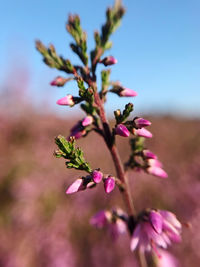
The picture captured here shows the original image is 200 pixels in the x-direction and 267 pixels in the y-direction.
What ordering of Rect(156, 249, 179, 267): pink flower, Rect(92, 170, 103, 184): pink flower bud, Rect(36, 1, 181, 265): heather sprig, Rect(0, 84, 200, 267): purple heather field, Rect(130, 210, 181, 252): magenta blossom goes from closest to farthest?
Rect(92, 170, 103, 184): pink flower bud < Rect(36, 1, 181, 265): heather sprig < Rect(130, 210, 181, 252): magenta blossom < Rect(156, 249, 179, 267): pink flower < Rect(0, 84, 200, 267): purple heather field

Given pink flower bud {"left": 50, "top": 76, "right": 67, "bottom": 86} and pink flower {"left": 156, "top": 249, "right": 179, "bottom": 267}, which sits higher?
pink flower bud {"left": 50, "top": 76, "right": 67, "bottom": 86}

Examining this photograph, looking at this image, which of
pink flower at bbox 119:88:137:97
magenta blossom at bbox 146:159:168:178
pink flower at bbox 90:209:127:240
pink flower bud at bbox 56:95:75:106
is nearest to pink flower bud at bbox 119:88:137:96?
pink flower at bbox 119:88:137:97

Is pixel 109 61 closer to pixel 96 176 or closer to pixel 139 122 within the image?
pixel 139 122

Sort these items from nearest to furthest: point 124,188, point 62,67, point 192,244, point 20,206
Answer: point 124,188 < point 62,67 < point 192,244 < point 20,206

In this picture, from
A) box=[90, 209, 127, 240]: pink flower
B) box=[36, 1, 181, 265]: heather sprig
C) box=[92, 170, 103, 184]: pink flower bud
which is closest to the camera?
box=[92, 170, 103, 184]: pink flower bud

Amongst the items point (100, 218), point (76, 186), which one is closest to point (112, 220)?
point (100, 218)

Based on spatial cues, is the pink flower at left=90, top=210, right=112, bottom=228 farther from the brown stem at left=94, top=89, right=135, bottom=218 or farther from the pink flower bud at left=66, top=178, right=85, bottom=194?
the pink flower bud at left=66, top=178, right=85, bottom=194

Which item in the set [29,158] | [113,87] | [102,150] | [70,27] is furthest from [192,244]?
[102,150]

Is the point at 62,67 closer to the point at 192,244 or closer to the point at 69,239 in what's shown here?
the point at 192,244

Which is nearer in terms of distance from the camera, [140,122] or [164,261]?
[140,122]
